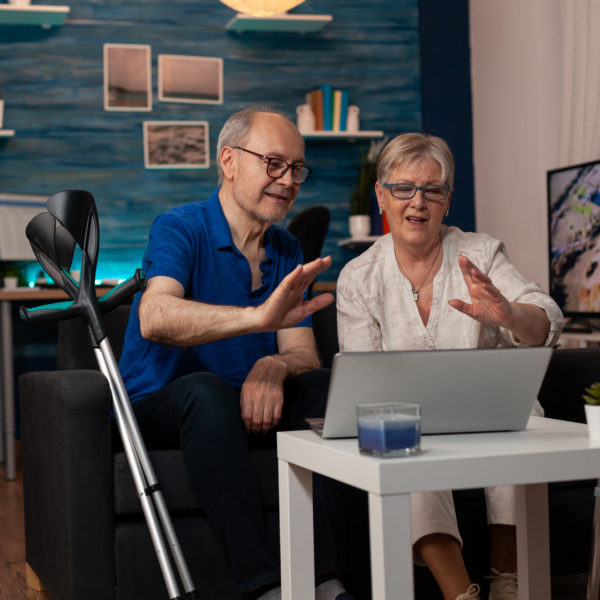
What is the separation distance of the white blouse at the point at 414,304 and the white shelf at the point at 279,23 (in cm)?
324

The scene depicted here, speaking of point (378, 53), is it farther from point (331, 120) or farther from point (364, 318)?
point (364, 318)

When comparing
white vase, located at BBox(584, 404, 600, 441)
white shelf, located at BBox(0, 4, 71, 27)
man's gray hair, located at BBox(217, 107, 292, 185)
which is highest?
white shelf, located at BBox(0, 4, 71, 27)

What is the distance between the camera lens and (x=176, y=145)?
5.20 metres

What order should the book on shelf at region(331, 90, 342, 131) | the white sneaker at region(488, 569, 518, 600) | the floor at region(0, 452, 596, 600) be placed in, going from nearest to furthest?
1. the white sneaker at region(488, 569, 518, 600)
2. the floor at region(0, 452, 596, 600)
3. the book on shelf at region(331, 90, 342, 131)

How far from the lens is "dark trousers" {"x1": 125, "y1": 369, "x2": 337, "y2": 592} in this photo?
1.69 m

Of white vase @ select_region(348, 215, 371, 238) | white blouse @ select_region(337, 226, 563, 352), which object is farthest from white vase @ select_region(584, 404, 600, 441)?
white vase @ select_region(348, 215, 371, 238)

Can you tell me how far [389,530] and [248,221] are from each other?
4.18 feet

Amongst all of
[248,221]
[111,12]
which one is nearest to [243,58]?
[111,12]

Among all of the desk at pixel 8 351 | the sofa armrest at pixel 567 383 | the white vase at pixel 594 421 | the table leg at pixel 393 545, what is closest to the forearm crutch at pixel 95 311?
the table leg at pixel 393 545

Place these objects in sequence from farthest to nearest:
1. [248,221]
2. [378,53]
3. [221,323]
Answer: [378,53] → [248,221] → [221,323]

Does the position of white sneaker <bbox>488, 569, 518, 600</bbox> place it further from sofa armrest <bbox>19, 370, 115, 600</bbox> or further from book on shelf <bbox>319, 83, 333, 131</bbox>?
book on shelf <bbox>319, 83, 333, 131</bbox>

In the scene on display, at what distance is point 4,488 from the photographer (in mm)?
3801

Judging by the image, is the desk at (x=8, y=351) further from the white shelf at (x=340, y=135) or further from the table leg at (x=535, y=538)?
the table leg at (x=535, y=538)

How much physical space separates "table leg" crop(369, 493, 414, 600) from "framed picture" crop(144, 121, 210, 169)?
427 cm
